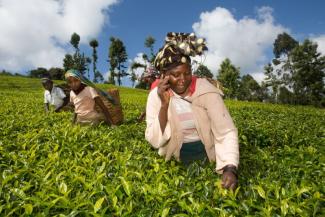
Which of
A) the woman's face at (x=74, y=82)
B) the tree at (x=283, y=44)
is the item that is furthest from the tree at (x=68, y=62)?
the woman's face at (x=74, y=82)

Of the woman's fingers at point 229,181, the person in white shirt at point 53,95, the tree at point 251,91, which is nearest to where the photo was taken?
the woman's fingers at point 229,181

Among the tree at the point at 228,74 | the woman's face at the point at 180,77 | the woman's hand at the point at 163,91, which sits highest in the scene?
the tree at the point at 228,74

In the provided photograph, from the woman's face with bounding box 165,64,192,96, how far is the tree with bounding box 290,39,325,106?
64.5 metres

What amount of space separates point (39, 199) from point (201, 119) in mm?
1816

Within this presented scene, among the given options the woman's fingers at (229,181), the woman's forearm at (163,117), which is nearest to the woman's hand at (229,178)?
the woman's fingers at (229,181)

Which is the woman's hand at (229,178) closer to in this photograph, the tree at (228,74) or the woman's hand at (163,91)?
the woman's hand at (163,91)

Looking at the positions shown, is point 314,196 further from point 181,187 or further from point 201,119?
point 201,119

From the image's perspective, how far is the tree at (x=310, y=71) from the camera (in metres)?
63.9

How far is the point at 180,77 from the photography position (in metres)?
3.69

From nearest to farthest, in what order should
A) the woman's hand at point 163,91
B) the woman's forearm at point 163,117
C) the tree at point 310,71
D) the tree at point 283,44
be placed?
the woman's hand at point 163,91 → the woman's forearm at point 163,117 → the tree at point 310,71 → the tree at point 283,44

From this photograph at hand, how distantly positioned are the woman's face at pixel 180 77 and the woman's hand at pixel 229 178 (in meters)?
0.97

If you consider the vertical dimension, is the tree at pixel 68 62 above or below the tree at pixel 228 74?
above

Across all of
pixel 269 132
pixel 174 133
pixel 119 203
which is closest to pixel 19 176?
pixel 119 203

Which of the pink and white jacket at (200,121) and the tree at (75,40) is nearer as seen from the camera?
the pink and white jacket at (200,121)
